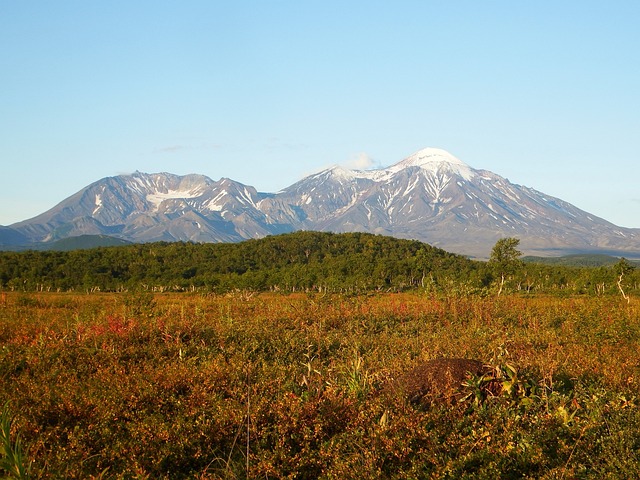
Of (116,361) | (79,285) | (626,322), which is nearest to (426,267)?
(79,285)

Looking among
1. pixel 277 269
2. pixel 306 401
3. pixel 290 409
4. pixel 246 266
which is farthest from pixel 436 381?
pixel 246 266

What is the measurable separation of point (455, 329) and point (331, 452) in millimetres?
9660

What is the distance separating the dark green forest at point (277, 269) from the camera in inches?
3344

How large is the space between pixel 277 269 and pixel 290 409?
336ft

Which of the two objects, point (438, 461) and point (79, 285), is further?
point (79, 285)

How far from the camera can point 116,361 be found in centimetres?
948

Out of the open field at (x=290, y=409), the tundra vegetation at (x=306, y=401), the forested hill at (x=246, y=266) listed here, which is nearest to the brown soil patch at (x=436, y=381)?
the tundra vegetation at (x=306, y=401)

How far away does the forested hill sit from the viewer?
90.6 meters

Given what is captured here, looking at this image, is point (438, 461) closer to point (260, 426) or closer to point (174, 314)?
point (260, 426)

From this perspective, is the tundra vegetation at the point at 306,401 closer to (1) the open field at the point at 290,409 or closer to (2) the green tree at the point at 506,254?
(1) the open field at the point at 290,409

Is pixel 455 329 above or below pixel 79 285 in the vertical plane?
above

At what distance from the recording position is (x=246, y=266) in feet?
395

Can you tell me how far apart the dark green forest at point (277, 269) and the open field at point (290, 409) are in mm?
58902

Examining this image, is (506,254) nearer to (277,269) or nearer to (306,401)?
(277,269)
